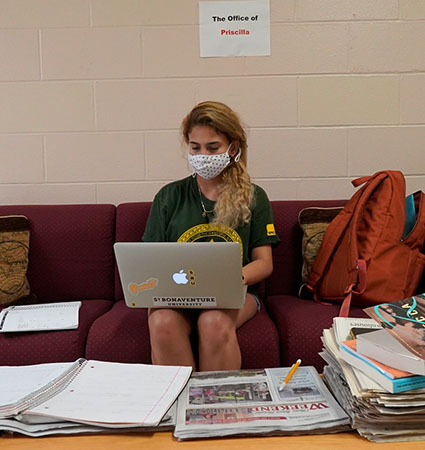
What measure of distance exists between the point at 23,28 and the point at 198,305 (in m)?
1.67

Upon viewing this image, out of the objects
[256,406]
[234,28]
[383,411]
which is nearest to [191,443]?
[256,406]

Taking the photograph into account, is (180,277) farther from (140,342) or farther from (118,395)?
(118,395)

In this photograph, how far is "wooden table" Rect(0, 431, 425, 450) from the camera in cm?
85

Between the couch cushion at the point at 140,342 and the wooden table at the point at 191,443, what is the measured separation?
0.89 meters

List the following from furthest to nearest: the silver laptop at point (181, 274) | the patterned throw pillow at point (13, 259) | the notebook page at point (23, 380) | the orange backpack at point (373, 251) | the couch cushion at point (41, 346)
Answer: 1. the patterned throw pillow at point (13, 259)
2. the orange backpack at point (373, 251)
3. the couch cushion at point (41, 346)
4. the silver laptop at point (181, 274)
5. the notebook page at point (23, 380)

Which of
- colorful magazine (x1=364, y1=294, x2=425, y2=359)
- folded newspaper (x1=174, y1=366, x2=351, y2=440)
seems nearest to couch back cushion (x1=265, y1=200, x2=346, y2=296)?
folded newspaper (x1=174, y1=366, x2=351, y2=440)

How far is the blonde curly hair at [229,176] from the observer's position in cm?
198

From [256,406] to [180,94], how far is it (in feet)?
6.04

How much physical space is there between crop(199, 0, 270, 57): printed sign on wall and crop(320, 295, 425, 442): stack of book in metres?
1.83

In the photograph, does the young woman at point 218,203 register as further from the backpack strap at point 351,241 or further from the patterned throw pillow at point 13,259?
the patterned throw pillow at point 13,259

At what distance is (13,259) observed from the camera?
218 cm

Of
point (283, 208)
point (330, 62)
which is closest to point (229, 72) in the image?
point (330, 62)

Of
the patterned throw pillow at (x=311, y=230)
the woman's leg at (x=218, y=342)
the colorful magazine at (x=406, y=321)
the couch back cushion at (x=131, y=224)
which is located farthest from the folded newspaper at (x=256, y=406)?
the couch back cushion at (x=131, y=224)

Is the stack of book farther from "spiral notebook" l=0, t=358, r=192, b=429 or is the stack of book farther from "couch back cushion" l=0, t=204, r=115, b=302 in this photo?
"couch back cushion" l=0, t=204, r=115, b=302
